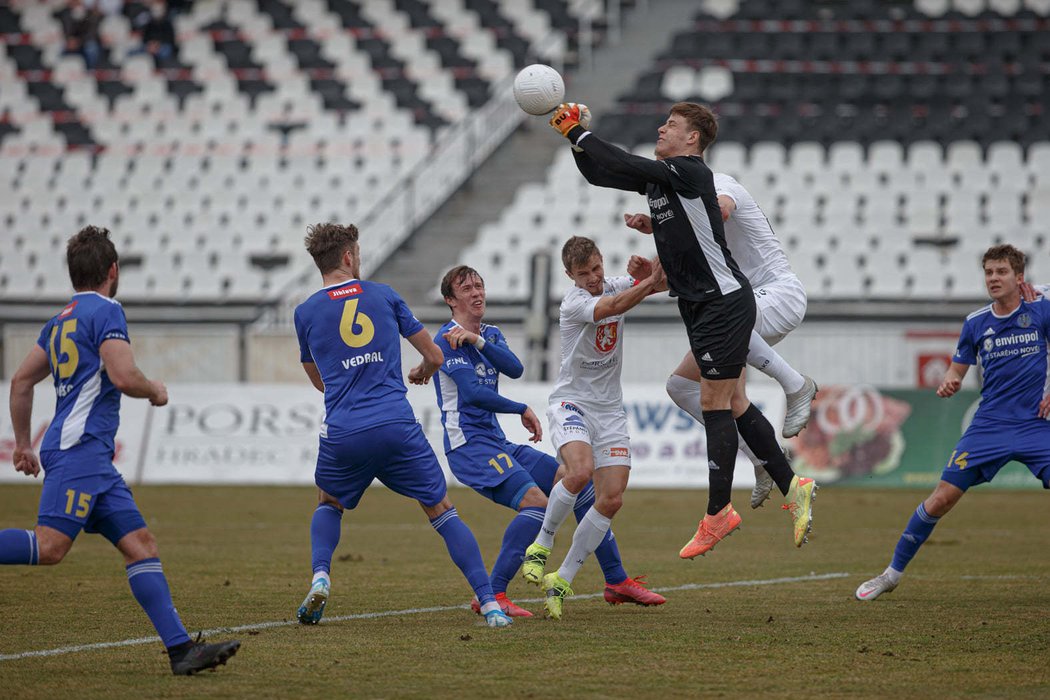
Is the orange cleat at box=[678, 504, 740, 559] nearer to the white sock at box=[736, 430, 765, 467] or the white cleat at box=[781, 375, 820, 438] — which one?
the white sock at box=[736, 430, 765, 467]

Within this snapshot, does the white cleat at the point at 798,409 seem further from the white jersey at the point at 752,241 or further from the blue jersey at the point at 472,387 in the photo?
the blue jersey at the point at 472,387

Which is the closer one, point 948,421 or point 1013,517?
point 1013,517

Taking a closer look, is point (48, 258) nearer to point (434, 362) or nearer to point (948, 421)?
point (948, 421)


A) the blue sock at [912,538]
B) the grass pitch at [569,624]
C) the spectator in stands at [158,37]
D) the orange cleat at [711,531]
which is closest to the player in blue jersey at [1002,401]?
the blue sock at [912,538]

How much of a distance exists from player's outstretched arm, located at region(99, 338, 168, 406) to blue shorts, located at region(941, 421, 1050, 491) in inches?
203

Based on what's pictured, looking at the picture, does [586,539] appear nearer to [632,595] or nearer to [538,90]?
[632,595]

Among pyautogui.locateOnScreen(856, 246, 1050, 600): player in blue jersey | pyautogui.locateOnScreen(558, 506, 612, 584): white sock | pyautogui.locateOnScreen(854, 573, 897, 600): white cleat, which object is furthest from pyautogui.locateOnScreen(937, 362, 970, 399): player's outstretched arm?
pyautogui.locateOnScreen(558, 506, 612, 584): white sock

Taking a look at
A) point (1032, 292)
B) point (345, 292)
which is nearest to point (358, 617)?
point (345, 292)

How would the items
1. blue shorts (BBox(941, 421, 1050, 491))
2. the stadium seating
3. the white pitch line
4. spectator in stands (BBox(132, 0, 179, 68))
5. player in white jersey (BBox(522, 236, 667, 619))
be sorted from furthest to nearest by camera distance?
spectator in stands (BBox(132, 0, 179, 68)), the stadium seating, blue shorts (BBox(941, 421, 1050, 491)), player in white jersey (BBox(522, 236, 667, 619)), the white pitch line

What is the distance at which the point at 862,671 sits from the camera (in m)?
6.27

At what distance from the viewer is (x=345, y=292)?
7.56m

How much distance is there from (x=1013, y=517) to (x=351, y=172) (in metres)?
17.0

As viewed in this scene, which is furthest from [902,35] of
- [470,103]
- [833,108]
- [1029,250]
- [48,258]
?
[48,258]

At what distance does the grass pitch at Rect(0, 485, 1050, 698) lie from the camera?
6.00 metres
